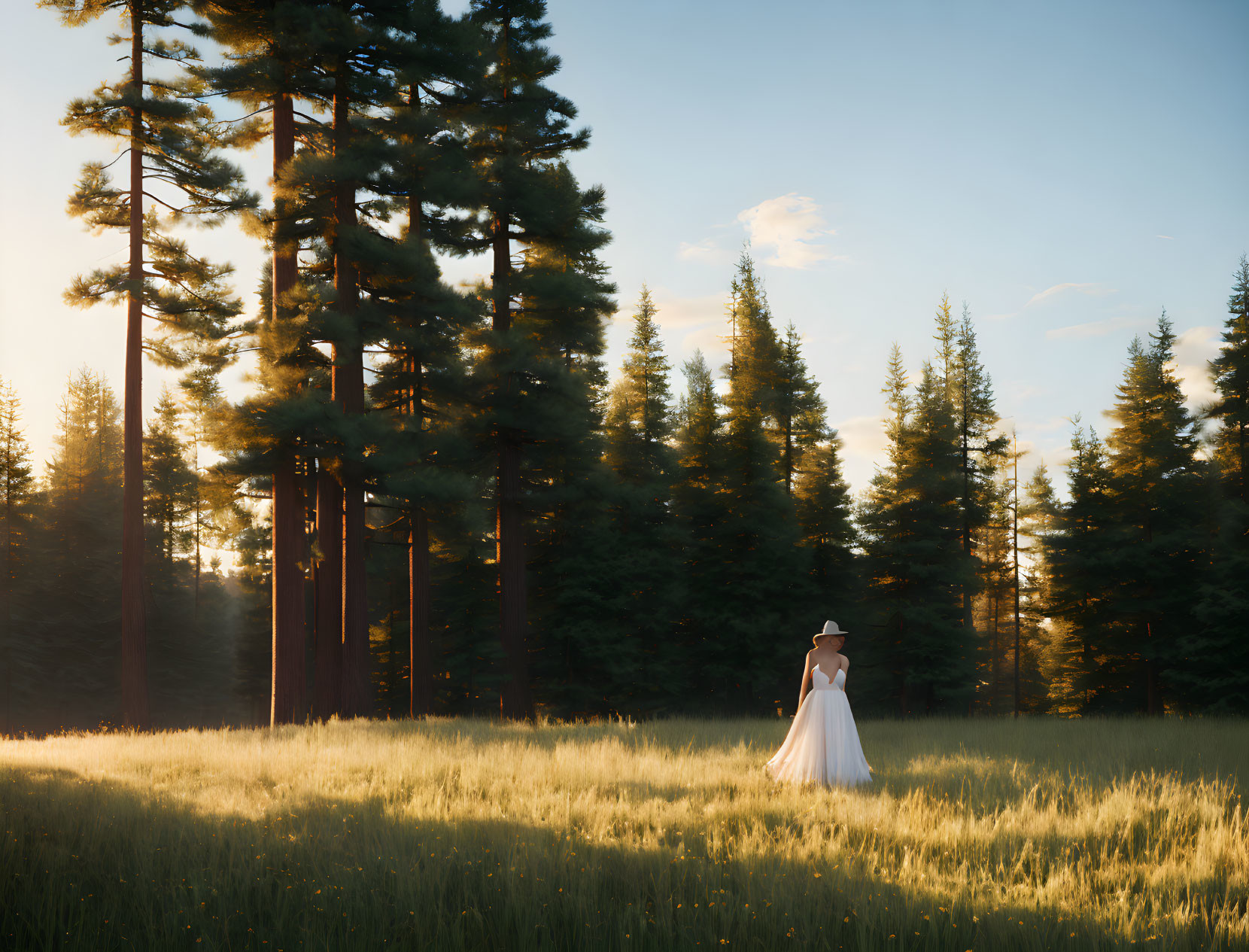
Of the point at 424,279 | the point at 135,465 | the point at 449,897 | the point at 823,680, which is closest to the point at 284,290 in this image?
the point at 424,279

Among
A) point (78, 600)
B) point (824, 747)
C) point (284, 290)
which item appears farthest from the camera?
point (78, 600)

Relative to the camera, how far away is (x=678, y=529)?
95.1ft

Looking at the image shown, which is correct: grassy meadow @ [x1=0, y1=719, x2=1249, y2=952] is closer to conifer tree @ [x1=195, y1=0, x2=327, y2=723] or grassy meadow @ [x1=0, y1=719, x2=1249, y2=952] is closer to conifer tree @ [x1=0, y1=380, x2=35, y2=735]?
conifer tree @ [x1=195, y1=0, x2=327, y2=723]

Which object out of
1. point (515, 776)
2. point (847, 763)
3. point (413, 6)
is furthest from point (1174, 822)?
point (413, 6)

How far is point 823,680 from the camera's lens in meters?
10.4

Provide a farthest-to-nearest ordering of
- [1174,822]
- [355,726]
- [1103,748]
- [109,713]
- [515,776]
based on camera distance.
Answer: [109,713], [355,726], [1103,748], [515,776], [1174,822]

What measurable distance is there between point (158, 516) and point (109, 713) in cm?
1093

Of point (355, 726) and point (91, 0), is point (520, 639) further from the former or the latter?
point (91, 0)

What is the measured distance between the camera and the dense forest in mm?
18078

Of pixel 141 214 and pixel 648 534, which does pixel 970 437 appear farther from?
pixel 141 214

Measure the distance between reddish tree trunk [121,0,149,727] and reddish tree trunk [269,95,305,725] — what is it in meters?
4.45

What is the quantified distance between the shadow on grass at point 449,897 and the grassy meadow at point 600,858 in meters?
0.02

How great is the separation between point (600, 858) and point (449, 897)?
46.8 inches

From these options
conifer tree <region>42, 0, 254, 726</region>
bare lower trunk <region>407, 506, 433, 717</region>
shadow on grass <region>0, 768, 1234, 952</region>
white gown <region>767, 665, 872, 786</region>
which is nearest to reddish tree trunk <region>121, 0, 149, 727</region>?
conifer tree <region>42, 0, 254, 726</region>
